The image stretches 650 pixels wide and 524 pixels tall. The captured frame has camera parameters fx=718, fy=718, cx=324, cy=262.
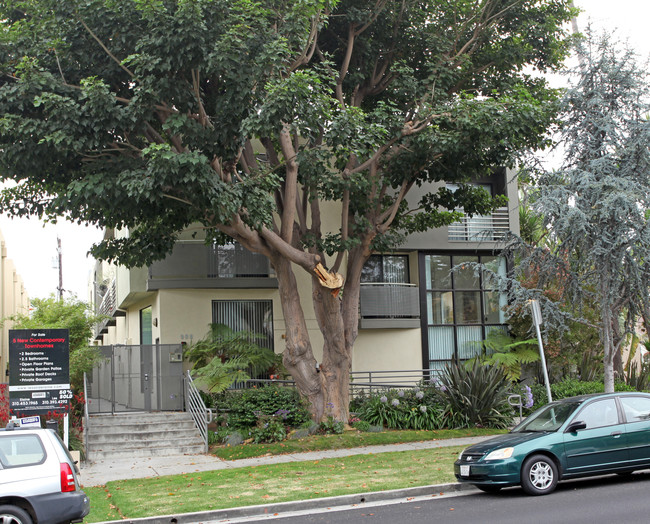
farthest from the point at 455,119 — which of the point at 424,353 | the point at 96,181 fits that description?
the point at 424,353

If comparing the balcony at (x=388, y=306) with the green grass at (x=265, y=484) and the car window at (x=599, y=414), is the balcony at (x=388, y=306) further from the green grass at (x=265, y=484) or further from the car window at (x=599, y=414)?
the car window at (x=599, y=414)

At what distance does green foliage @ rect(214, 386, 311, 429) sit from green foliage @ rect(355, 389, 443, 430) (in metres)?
1.77

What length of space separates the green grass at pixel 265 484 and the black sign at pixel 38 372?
6.30ft

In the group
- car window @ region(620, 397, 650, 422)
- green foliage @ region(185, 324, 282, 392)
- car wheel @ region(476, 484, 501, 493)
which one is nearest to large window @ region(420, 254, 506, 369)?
green foliage @ region(185, 324, 282, 392)

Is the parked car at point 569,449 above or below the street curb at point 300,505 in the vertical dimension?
above

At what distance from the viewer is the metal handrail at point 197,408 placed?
16391 mm

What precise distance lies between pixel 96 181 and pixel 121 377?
294 inches

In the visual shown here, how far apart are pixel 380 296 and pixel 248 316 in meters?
3.92

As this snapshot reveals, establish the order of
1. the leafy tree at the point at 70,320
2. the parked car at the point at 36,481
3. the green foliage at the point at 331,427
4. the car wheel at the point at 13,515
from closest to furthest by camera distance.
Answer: the car wheel at the point at 13,515 → the parked car at the point at 36,481 → the green foliage at the point at 331,427 → the leafy tree at the point at 70,320

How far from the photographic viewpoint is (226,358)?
1945 cm

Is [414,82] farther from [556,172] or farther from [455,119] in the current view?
[556,172]

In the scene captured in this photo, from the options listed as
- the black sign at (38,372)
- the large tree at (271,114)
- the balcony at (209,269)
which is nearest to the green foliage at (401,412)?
the large tree at (271,114)

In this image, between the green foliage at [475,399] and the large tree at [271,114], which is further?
the green foliage at [475,399]

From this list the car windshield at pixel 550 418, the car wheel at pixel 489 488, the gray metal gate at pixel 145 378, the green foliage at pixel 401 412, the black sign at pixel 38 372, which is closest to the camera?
the car wheel at pixel 489 488
